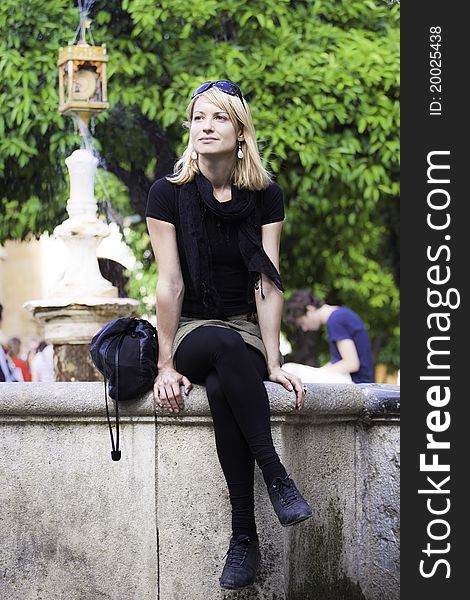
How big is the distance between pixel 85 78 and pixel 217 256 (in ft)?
18.5

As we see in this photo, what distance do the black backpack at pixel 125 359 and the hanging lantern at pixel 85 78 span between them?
565cm

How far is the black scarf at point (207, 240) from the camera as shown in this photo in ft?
15.7

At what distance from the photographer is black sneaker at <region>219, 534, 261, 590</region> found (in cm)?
441

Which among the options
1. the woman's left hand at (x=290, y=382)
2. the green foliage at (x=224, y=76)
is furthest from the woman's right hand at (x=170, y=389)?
the green foliage at (x=224, y=76)

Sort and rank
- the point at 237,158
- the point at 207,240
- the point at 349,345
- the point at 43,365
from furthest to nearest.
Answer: the point at 43,365
the point at 349,345
the point at 237,158
the point at 207,240

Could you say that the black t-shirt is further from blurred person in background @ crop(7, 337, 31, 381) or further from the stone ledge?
blurred person in background @ crop(7, 337, 31, 381)

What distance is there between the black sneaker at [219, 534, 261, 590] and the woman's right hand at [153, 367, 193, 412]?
1.60ft

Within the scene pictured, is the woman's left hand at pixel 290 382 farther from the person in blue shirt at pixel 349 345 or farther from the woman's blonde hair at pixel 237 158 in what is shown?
the person in blue shirt at pixel 349 345

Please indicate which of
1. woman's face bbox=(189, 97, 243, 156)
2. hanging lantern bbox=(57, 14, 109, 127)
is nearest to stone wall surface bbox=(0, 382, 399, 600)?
woman's face bbox=(189, 97, 243, 156)

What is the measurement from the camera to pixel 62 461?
4742 mm

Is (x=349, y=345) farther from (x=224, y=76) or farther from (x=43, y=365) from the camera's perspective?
(x=224, y=76)

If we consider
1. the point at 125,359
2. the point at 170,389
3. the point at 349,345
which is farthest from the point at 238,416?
the point at 349,345

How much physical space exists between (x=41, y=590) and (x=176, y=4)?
7812mm

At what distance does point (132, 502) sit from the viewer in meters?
4.70
